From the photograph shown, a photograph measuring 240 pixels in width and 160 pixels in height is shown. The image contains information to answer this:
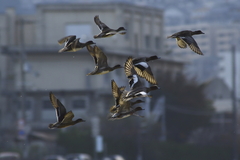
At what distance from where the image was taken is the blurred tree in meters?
50.0

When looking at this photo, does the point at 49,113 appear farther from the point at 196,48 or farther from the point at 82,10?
the point at 196,48

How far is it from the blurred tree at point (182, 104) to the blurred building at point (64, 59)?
9.55 ft

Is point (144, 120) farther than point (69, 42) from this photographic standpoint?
Yes

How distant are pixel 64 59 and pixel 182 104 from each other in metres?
10.2

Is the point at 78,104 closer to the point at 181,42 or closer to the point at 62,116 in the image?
the point at 181,42

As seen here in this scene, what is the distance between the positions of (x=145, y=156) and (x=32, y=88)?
14.6 meters

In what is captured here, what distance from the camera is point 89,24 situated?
5488 cm

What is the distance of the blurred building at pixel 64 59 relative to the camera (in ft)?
176

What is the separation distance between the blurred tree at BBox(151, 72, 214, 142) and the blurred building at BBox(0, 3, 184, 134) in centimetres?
291

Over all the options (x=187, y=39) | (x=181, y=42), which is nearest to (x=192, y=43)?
(x=187, y=39)

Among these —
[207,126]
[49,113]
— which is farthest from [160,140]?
[49,113]

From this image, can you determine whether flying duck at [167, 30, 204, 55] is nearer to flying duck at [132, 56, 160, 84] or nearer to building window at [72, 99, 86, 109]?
flying duck at [132, 56, 160, 84]

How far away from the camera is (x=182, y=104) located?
51.7 m

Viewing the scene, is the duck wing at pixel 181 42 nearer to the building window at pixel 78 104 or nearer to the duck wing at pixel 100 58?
the duck wing at pixel 100 58
